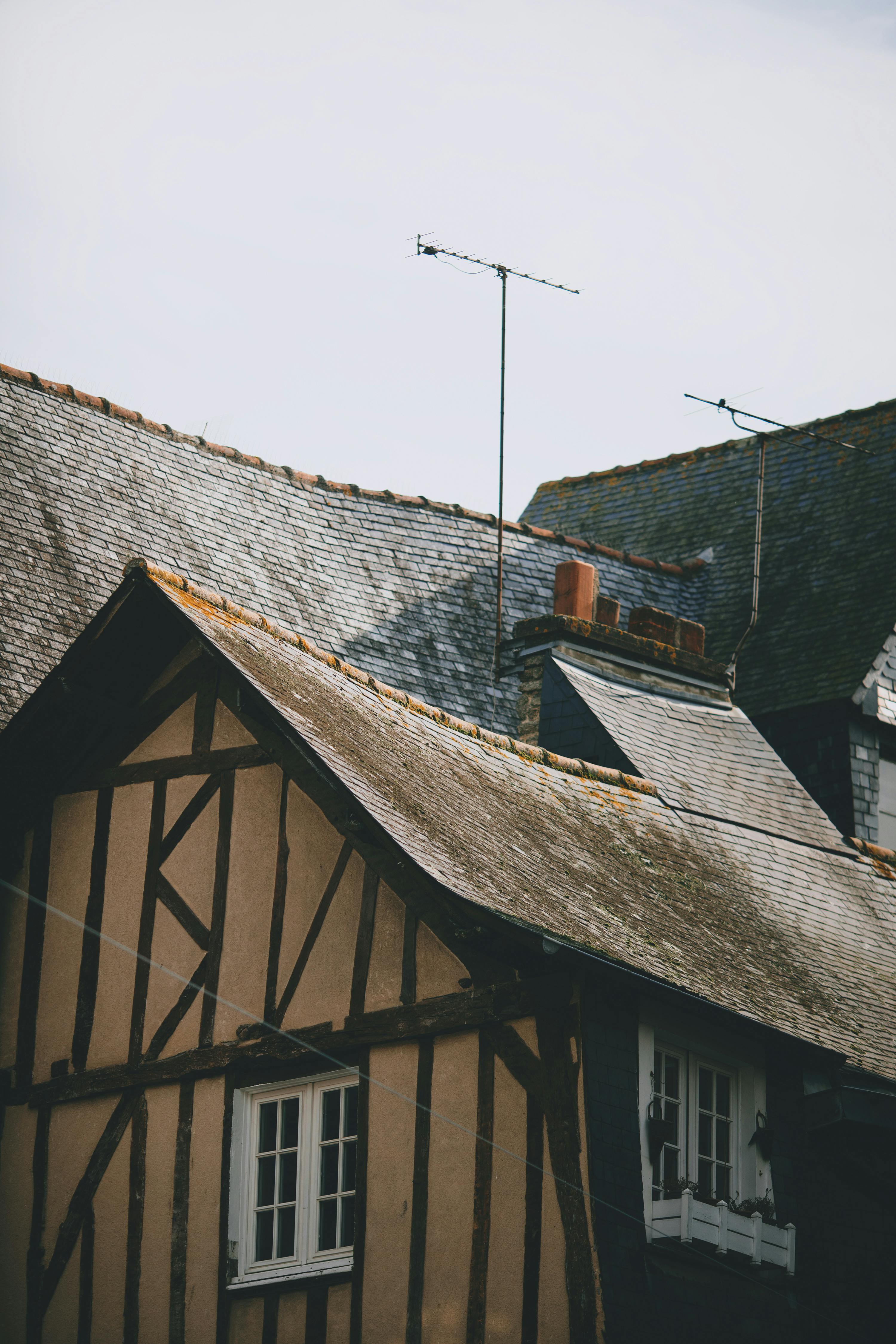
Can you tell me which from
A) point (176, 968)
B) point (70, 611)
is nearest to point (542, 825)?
point (176, 968)

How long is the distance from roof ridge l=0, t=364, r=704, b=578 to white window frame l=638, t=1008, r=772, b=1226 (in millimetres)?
8385

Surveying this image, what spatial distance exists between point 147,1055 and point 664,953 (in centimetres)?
275

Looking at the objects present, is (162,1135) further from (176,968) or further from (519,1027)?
(519,1027)

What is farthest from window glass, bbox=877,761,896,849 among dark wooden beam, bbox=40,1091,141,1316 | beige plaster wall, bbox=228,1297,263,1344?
beige plaster wall, bbox=228,1297,263,1344

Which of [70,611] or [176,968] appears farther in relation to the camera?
[70,611]

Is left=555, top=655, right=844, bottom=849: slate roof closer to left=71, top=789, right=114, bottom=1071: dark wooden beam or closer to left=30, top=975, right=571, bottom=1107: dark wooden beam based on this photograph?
left=30, top=975, right=571, bottom=1107: dark wooden beam

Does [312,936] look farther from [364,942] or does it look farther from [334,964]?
[364,942]

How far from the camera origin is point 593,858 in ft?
31.4

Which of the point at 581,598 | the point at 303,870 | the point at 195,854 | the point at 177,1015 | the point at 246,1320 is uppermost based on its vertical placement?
the point at 581,598

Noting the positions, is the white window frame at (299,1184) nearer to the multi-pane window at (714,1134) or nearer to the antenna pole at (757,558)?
the multi-pane window at (714,1134)

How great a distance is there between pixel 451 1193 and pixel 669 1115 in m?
1.12

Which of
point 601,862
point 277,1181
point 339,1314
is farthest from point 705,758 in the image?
point 339,1314

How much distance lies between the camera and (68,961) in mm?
9766

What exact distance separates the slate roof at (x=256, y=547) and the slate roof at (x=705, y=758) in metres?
1.62
